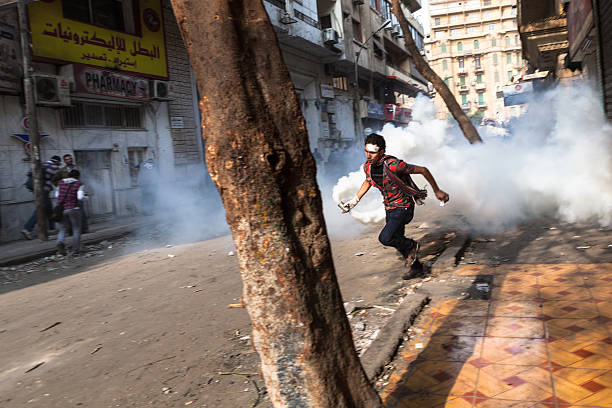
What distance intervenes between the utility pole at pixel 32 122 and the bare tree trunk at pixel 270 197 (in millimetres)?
9867

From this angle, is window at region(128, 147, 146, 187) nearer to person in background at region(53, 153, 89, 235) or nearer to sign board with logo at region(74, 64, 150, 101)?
sign board with logo at region(74, 64, 150, 101)

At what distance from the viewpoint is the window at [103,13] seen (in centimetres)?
1335

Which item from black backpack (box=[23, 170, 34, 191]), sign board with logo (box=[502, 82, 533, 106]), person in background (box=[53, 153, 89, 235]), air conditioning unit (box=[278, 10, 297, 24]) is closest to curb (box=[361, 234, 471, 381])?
person in background (box=[53, 153, 89, 235])

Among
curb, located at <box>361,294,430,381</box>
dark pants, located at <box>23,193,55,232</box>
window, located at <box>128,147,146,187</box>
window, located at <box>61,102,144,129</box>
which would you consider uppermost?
window, located at <box>61,102,144,129</box>

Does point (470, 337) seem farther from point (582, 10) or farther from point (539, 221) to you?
point (582, 10)

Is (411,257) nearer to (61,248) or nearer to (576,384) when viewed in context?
(576,384)

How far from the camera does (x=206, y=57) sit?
6.44ft

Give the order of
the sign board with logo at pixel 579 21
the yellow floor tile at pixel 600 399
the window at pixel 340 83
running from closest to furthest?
1. the yellow floor tile at pixel 600 399
2. the sign board with logo at pixel 579 21
3. the window at pixel 340 83

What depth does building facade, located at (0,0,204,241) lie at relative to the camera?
11.5 metres

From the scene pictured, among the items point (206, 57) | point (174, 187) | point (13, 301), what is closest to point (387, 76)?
point (174, 187)

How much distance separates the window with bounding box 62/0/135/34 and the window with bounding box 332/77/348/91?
565 inches

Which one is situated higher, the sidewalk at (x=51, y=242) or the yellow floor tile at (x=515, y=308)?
the sidewalk at (x=51, y=242)

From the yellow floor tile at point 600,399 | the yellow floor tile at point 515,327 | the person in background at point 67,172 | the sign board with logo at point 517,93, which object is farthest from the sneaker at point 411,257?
the sign board with logo at point 517,93

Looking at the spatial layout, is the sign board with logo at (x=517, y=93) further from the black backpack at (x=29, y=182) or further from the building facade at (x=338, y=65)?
the black backpack at (x=29, y=182)
